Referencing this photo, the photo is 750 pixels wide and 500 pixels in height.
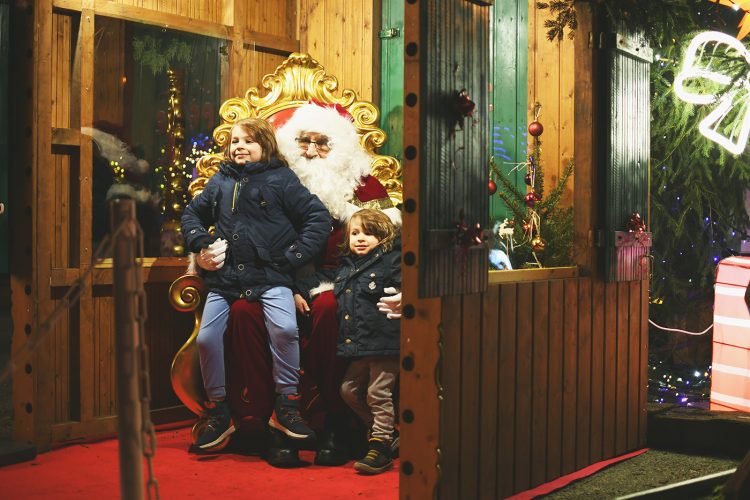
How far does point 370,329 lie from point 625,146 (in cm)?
187

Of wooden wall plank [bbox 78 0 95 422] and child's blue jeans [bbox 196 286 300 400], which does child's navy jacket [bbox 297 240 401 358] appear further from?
wooden wall plank [bbox 78 0 95 422]

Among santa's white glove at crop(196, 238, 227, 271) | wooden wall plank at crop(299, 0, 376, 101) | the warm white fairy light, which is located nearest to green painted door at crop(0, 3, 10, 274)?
santa's white glove at crop(196, 238, 227, 271)

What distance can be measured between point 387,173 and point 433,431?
261 cm

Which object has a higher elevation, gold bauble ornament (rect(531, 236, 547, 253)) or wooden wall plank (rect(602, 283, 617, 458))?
gold bauble ornament (rect(531, 236, 547, 253))

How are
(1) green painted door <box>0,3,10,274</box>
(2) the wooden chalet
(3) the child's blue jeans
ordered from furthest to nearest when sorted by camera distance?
(1) green painted door <box>0,3,10,274</box> < (3) the child's blue jeans < (2) the wooden chalet

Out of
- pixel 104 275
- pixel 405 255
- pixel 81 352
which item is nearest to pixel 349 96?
pixel 104 275

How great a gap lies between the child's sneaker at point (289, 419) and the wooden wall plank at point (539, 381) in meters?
1.21

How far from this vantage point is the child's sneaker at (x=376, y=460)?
483cm

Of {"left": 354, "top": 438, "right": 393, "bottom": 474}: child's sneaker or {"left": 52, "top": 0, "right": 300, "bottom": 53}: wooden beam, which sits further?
{"left": 52, "top": 0, "right": 300, "bottom": 53}: wooden beam

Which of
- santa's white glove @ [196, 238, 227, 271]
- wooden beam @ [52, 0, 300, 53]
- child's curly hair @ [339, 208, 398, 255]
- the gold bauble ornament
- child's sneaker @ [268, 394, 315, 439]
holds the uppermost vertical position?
wooden beam @ [52, 0, 300, 53]

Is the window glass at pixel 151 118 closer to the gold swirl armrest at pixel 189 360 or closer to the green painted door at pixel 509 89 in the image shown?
the gold swirl armrest at pixel 189 360

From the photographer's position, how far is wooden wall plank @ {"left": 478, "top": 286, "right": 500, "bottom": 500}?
14.0 ft

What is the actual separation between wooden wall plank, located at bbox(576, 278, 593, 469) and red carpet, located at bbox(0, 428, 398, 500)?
3.45 feet

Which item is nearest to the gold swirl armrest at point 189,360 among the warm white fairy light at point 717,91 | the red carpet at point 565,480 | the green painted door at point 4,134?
the green painted door at point 4,134
